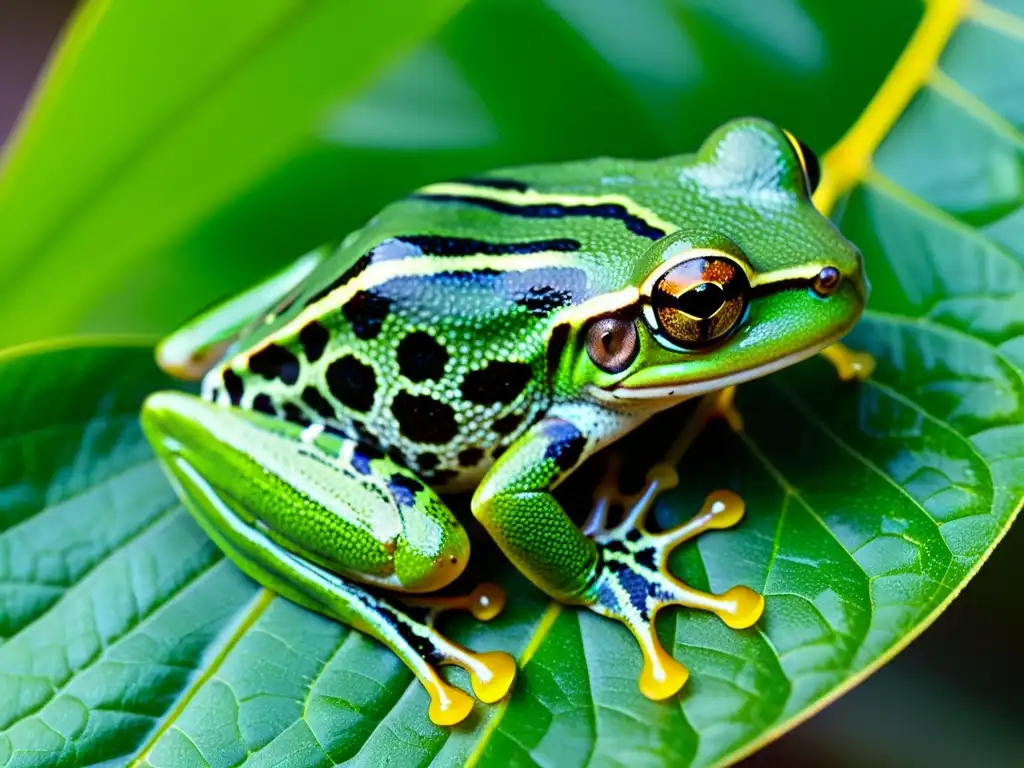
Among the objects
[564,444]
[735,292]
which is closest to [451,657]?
[564,444]

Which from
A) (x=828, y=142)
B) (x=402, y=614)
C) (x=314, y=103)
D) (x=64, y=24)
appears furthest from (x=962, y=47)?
(x=64, y=24)

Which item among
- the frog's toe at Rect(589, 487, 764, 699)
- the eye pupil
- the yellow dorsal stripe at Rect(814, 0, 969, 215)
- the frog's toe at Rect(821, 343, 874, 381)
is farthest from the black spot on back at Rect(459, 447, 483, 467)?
the yellow dorsal stripe at Rect(814, 0, 969, 215)

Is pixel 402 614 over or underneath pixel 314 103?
underneath

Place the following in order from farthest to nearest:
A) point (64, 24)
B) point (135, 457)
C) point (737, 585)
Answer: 1. point (64, 24)
2. point (135, 457)
3. point (737, 585)

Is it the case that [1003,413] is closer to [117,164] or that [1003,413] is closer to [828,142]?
[828,142]

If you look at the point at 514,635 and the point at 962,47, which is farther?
the point at 962,47

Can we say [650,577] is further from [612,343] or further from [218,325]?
[218,325]

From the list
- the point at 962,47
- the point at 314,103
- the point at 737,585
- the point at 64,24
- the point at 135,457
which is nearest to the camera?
the point at 737,585

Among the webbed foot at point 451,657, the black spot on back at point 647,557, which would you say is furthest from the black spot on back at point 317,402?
the black spot on back at point 647,557
